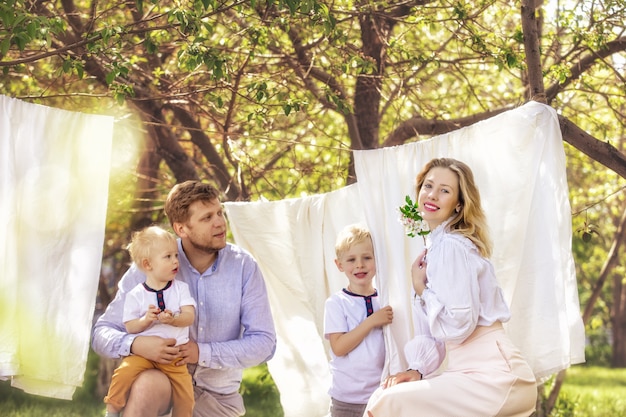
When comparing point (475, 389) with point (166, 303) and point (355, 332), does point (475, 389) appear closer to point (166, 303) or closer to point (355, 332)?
point (355, 332)

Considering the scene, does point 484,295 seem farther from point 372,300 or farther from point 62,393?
point 62,393

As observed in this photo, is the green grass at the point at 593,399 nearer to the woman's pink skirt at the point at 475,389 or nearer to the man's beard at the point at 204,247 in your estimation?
the man's beard at the point at 204,247

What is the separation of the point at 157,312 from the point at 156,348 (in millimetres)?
156

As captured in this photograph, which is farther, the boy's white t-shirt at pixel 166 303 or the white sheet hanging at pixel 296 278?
the white sheet hanging at pixel 296 278

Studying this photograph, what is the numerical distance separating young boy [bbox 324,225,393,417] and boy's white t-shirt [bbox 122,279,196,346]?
2.48 ft

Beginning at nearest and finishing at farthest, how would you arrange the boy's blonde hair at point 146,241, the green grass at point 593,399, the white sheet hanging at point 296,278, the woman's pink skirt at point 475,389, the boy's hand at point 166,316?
1. the woman's pink skirt at point 475,389
2. the boy's hand at point 166,316
3. the boy's blonde hair at point 146,241
4. the white sheet hanging at point 296,278
5. the green grass at point 593,399

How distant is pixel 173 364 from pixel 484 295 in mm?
1379

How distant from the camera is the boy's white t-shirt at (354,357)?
406 centimetres

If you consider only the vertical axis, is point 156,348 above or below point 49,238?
below

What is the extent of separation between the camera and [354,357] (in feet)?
13.4

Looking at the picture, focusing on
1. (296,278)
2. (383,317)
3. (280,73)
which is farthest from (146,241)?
(280,73)

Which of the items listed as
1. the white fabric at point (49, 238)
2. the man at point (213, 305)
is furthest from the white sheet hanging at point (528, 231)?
the white fabric at point (49, 238)

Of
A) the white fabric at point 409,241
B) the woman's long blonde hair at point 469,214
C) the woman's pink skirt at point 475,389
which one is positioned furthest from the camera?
the white fabric at point 409,241

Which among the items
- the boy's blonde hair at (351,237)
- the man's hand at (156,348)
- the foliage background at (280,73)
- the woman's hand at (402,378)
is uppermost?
the foliage background at (280,73)
